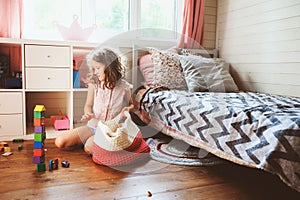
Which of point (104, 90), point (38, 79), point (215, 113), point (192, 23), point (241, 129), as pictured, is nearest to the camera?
point (241, 129)

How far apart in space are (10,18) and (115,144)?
1356 mm

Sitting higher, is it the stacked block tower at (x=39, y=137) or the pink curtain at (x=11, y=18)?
the pink curtain at (x=11, y=18)

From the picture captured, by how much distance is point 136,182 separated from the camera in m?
1.40

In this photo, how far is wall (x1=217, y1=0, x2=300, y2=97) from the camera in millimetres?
2025

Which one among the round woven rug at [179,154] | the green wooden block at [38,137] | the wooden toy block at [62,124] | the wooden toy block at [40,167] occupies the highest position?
the green wooden block at [38,137]

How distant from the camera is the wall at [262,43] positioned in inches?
79.7

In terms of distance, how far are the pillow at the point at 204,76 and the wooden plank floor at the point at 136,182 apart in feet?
2.11

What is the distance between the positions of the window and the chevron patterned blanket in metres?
1.07

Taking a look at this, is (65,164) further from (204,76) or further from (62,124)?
(204,76)

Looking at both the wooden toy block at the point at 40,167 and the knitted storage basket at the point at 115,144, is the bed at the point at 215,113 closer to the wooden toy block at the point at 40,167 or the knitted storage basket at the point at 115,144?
the knitted storage basket at the point at 115,144

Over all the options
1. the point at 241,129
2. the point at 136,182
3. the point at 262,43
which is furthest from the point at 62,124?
the point at 262,43

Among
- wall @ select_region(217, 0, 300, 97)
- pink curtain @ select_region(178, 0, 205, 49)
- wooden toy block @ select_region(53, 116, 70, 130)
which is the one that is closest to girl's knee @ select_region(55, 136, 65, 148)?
wooden toy block @ select_region(53, 116, 70, 130)

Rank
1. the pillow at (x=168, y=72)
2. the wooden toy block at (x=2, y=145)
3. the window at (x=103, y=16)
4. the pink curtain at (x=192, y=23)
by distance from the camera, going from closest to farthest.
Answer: the wooden toy block at (x=2, y=145) < the pillow at (x=168, y=72) < the window at (x=103, y=16) < the pink curtain at (x=192, y=23)

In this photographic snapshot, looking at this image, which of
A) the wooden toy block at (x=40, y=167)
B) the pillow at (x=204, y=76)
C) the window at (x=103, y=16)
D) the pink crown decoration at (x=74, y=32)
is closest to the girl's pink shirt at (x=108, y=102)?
the wooden toy block at (x=40, y=167)
